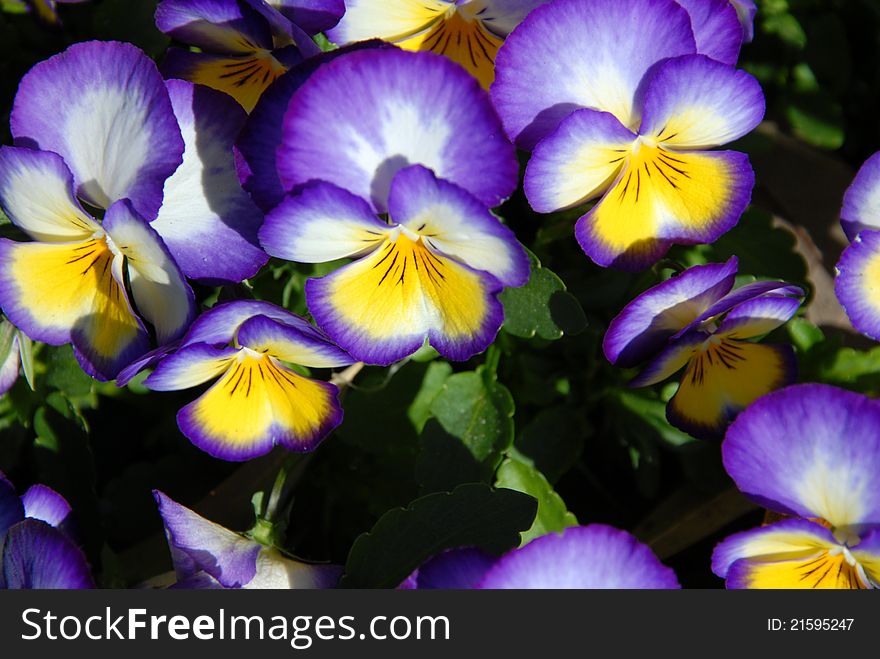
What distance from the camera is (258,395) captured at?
1182mm

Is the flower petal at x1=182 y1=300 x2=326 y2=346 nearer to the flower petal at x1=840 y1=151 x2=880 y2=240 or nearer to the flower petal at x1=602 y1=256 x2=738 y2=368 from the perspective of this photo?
the flower petal at x1=602 y1=256 x2=738 y2=368

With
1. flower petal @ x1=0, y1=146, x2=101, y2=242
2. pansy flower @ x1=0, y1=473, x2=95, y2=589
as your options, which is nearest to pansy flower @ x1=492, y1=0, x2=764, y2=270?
flower petal @ x1=0, y1=146, x2=101, y2=242

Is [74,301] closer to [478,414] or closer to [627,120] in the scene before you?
[478,414]

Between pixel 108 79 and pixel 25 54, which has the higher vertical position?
pixel 108 79

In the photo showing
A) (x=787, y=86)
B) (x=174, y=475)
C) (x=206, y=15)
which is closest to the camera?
(x=206, y=15)

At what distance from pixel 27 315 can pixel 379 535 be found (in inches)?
18.7

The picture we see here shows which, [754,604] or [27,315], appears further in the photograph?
[27,315]

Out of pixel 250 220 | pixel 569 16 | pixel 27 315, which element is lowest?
pixel 27 315

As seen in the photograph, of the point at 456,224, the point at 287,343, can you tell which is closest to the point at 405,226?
the point at 456,224

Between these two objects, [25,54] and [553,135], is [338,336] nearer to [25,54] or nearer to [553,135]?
[553,135]

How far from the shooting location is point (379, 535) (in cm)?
113

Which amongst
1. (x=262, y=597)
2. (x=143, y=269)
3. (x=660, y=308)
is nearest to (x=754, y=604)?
(x=660, y=308)

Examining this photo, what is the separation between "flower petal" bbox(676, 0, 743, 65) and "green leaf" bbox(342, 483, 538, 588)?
54 cm

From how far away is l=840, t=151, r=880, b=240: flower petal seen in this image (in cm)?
116
